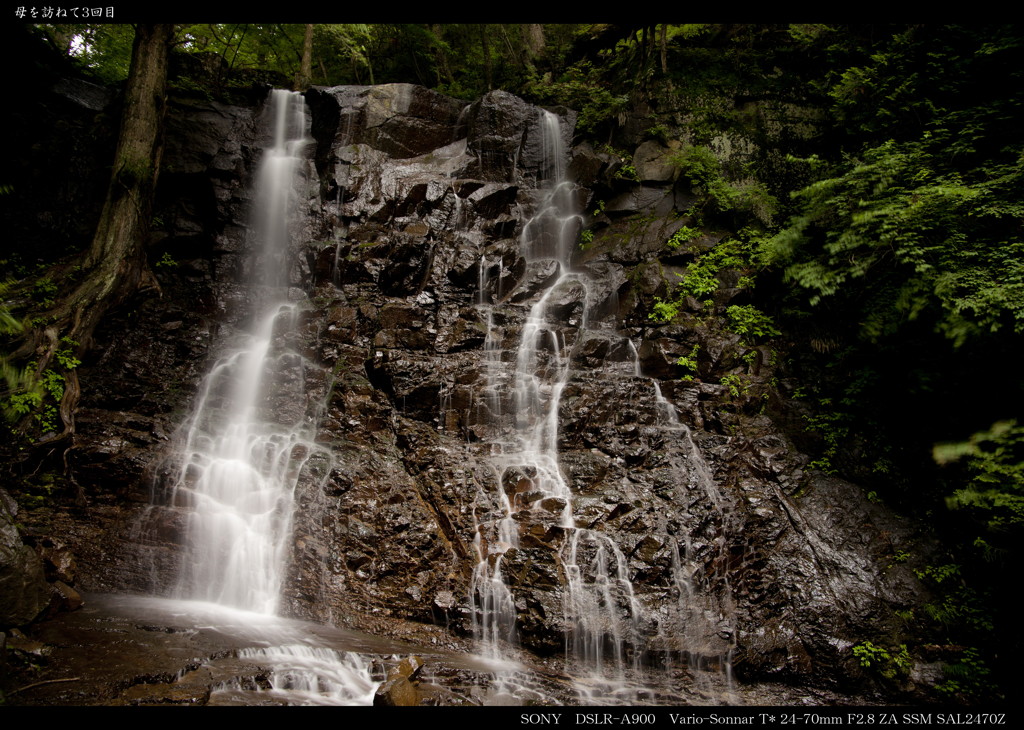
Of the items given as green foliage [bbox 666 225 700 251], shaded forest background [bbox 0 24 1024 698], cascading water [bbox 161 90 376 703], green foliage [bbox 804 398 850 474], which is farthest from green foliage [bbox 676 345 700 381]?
cascading water [bbox 161 90 376 703]

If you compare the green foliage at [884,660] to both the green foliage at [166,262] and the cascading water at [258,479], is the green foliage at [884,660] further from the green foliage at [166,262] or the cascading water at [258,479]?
the green foliage at [166,262]

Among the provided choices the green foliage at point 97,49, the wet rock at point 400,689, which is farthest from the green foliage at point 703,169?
the green foliage at point 97,49

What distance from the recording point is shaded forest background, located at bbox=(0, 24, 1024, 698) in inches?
246

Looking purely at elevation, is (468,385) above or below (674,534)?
above

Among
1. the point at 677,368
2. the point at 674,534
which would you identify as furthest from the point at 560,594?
the point at 677,368

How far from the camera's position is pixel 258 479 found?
25.4ft

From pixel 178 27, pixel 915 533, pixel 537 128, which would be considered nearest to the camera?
pixel 915 533

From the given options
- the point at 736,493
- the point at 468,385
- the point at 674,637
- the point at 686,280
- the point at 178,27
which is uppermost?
the point at 178,27

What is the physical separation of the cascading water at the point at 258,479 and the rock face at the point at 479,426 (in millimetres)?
267

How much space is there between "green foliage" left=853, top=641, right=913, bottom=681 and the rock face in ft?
0.41

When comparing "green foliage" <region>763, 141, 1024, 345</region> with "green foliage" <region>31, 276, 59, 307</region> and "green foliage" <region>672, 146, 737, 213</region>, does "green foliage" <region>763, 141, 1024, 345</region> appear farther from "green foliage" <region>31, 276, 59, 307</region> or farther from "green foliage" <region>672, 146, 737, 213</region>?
"green foliage" <region>31, 276, 59, 307</region>

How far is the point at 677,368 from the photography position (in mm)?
9367

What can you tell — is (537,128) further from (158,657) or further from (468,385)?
(158,657)

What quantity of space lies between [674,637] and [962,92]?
9.67 metres
